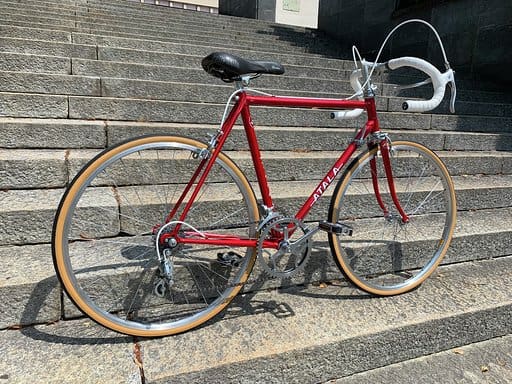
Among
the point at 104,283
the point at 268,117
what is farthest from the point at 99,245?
the point at 268,117

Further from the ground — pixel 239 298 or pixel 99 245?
pixel 99 245

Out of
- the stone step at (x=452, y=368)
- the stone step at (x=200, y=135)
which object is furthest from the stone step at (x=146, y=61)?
the stone step at (x=452, y=368)

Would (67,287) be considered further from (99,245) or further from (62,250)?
(99,245)

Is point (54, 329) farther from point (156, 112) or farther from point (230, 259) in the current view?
point (156, 112)

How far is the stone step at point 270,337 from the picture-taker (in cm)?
184

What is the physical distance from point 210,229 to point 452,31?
696 cm

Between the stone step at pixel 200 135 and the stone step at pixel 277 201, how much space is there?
0.52 meters

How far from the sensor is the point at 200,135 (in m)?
3.46

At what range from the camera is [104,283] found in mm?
2133

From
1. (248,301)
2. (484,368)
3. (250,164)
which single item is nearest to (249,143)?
(248,301)

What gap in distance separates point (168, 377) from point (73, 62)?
139 inches

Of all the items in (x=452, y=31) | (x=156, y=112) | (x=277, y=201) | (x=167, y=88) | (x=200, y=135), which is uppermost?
(x=452, y=31)

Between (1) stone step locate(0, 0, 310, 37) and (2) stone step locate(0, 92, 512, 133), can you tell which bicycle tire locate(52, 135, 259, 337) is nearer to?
(2) stone step locate(0, 92, 512, 133)

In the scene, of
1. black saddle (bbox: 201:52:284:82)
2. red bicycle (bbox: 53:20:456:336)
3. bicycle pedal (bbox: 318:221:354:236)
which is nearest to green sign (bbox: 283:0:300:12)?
red bicycle (bbox: 53:20:456:336)
